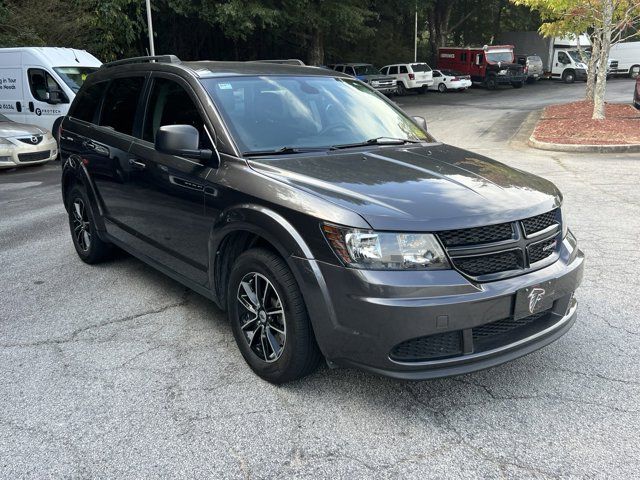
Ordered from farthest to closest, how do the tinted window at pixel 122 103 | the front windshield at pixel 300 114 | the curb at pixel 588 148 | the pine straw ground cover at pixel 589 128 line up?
the pine straw ground cover at pixel 589 128
the curb at pixel 588 148
the tinted window at pixel 122 103
the front windshield at pixel 300 114

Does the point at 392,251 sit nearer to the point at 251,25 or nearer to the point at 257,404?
the point at 257,404

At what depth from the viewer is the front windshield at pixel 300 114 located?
3.86 metres

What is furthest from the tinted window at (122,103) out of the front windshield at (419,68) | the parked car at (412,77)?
the front windshield at (419,68)

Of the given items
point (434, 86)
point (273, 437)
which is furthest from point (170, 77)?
point (434, 86)

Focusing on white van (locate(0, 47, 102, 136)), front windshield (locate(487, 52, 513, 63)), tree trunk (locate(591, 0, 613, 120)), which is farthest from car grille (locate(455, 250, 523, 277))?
front windshield (locate(487, 52, 513, 63))

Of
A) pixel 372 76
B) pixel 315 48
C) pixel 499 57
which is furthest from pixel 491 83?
pixel 315 48

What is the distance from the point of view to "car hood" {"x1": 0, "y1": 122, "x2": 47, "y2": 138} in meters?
12.4

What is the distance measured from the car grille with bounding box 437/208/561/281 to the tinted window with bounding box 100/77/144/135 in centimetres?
288

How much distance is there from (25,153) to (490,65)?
29.2 metres

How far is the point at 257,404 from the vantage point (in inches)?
128

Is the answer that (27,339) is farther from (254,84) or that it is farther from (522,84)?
(522,84)

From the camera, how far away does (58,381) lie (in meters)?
3.53

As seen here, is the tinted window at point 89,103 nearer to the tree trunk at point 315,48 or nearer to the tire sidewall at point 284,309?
the tire sidewall at point 284,309

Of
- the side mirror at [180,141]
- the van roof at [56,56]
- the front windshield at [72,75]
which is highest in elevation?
the van roof at [56,56]
